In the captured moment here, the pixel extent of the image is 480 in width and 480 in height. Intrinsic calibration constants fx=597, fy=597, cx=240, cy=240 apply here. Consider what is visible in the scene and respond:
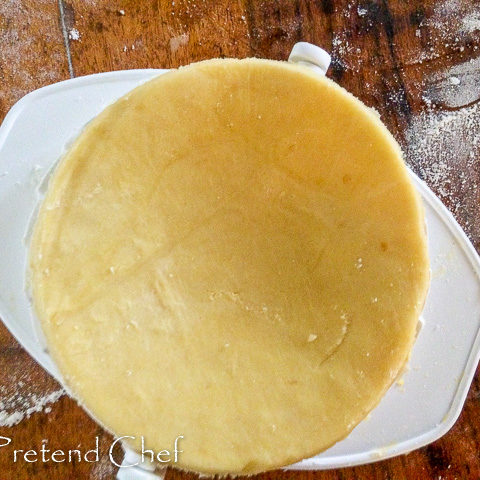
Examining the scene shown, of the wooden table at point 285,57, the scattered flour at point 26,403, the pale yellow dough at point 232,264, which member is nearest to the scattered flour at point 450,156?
the wooden table at point 285,57

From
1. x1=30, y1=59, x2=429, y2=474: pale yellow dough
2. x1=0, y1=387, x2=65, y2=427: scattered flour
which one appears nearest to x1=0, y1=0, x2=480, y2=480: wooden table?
x1=0, y1=387, x2=65, y2=427: scattered flour

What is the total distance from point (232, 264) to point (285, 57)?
1.79 feet

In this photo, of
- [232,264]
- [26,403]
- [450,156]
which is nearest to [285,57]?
[450,156]

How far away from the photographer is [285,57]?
1.20 m

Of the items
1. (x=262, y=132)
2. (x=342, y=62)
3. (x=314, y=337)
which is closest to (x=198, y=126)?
(x=262, y=132)

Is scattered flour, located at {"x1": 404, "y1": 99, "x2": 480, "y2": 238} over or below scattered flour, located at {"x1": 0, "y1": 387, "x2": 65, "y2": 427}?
over

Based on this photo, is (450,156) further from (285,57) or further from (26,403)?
(26,403)

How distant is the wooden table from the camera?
1.10 m

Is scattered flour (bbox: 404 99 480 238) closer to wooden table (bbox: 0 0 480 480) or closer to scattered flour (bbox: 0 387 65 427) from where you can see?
wooden table (bbox: 0 0 480 480)

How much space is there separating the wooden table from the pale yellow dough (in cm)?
35

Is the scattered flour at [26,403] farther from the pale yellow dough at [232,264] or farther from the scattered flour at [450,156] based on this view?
the scattered flour at [450,156]

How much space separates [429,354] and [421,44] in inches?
24.7

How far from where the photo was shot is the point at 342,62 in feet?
3.94

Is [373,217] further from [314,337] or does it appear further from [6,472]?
[6,472]
